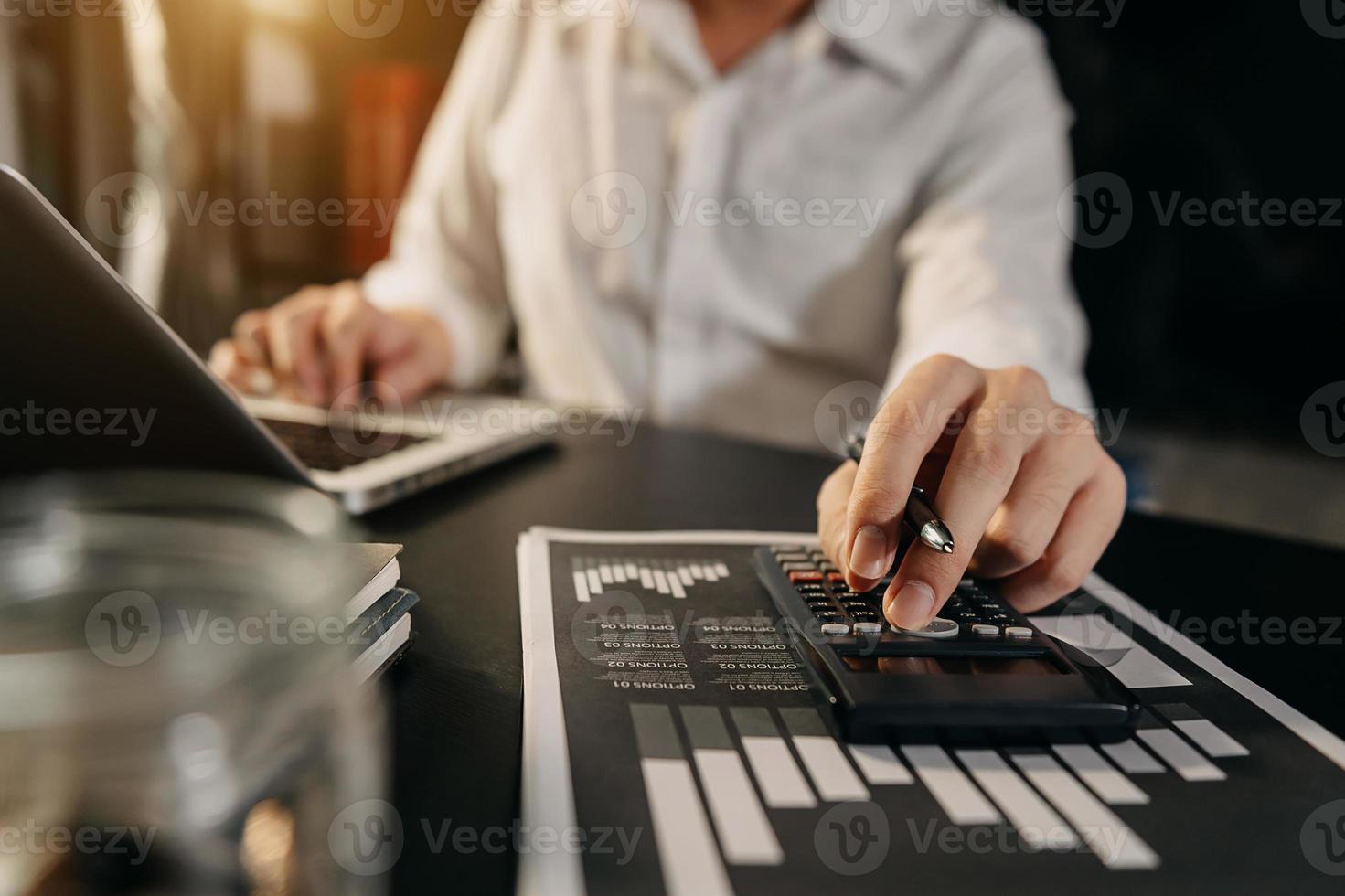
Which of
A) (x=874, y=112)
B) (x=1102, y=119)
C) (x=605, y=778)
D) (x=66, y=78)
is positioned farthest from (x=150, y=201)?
(x=605, y=778)

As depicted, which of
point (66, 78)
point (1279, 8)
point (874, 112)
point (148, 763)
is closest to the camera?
point (148, 763)

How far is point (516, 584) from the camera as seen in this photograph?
1.24 ft

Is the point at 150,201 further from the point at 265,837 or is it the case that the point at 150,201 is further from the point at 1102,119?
the point at 265,837

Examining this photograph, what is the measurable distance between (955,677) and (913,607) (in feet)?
0.11

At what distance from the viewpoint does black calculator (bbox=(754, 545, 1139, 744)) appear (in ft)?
0.82

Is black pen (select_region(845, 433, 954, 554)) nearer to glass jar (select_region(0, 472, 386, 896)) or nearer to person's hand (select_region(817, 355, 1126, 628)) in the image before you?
person's hand (select_region(817, 355, 1126, 628))

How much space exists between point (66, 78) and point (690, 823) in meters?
1.75

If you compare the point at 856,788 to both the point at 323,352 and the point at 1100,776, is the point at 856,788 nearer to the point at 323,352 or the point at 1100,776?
the point at 1100,776

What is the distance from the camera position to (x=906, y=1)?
3.07 ft

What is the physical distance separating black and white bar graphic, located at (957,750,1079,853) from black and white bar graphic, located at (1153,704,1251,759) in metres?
0.07

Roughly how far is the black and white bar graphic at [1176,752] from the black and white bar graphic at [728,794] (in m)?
0.12

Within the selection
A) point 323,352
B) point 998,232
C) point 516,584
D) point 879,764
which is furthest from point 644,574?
point 998,232

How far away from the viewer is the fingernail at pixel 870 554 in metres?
0.32

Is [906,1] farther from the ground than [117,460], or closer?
farther from the ground
